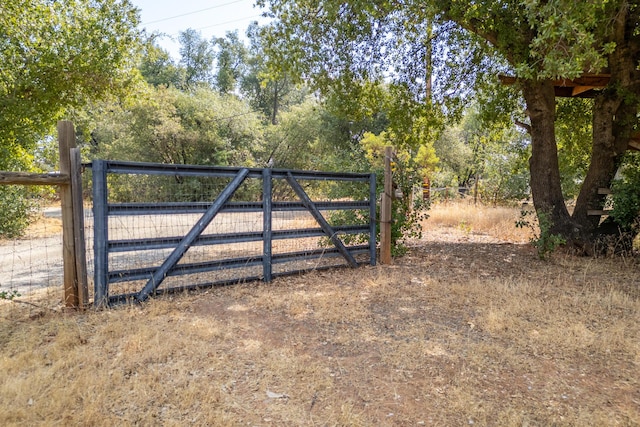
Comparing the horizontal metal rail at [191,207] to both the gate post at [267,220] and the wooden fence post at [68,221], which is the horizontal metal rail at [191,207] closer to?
the gate post at [267,220]

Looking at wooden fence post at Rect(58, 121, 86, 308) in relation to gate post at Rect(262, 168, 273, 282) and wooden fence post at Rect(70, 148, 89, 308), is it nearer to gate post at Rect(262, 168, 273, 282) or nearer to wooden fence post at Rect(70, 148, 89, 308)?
wooden fence post at Rect(70, 148, 89, 308)

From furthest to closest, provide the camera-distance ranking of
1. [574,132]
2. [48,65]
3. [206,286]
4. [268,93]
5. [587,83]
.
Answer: [268,93], [574,132], [48,65], [587,83], [206,286]

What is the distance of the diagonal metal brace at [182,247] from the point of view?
14.5 ft

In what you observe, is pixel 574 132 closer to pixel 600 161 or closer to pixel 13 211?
pixel 600 161

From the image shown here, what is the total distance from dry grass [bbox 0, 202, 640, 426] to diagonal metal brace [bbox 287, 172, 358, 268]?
3.23 feet

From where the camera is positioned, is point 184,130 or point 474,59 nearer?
point 474,59

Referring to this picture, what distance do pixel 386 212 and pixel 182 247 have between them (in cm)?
334

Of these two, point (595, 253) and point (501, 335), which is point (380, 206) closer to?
point (501, 335)

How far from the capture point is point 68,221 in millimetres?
3936

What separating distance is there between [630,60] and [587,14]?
12.5 feet

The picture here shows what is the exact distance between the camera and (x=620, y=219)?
6949mm

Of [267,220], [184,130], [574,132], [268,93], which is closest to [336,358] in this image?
[267,220]

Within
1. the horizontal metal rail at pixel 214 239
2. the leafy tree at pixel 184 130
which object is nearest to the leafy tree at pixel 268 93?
the leafy tree at pixel 184 130

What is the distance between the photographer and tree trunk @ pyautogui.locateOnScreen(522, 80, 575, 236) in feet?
24.2
